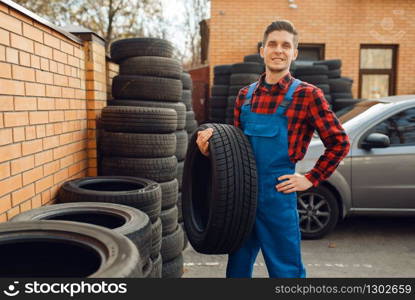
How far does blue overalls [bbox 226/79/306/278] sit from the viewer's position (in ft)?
8.50

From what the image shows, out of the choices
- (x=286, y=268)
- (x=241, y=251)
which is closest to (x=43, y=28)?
(x=241, y=251)

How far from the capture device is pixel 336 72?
10164mm

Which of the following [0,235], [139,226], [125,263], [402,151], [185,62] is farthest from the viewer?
[185,62]

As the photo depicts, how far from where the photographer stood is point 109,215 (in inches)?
105

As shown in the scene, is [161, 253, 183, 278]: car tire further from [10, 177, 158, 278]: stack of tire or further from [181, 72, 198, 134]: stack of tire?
[181, 72, 198, 134]: stack of tire

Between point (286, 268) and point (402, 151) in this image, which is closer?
point (286, 268)

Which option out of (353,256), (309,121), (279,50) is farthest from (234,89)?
(309,121)

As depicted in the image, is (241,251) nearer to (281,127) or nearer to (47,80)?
(281,127)

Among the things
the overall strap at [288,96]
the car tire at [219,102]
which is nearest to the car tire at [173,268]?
the overall strap at [288,96]

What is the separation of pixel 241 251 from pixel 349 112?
3823 millimetres

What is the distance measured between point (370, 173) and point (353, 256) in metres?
1.07

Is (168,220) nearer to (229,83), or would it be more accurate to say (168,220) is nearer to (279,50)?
(279,50)

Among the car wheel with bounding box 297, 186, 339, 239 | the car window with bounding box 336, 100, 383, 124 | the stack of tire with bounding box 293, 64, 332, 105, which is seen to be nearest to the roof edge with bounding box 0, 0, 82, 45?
the car wheel with bounding box 297, 186, 339, 239

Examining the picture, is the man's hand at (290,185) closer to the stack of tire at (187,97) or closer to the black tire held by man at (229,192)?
the black tire held by man at (229,192)
